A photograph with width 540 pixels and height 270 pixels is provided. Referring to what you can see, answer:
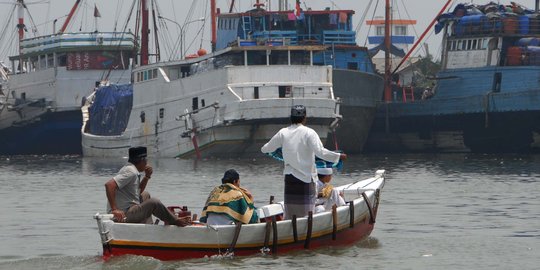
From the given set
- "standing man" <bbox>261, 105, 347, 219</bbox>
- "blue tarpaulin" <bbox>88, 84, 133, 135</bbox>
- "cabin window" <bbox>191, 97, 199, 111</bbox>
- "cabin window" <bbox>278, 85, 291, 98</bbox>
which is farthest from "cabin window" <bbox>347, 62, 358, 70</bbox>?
"standing man" <bbox>261, 105, 347, 219</bbox>

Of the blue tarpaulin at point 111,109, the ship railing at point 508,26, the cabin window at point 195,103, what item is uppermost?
the ship railing at point 508,26

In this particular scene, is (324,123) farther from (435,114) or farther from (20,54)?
(20,54)

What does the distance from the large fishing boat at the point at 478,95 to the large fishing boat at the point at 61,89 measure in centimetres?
1572

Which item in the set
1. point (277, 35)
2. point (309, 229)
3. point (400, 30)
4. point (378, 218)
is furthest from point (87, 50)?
point (400, 30)

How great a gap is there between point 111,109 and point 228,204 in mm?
48619

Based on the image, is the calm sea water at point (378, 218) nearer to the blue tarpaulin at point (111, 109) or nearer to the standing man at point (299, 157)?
the standing man at point (299, 157)

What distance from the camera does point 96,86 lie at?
75562mm

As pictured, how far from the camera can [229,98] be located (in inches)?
2238

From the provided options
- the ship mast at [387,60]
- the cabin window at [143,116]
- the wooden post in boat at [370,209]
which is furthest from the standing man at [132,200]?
the ship mast at [387,60]

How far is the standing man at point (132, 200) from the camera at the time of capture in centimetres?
2083

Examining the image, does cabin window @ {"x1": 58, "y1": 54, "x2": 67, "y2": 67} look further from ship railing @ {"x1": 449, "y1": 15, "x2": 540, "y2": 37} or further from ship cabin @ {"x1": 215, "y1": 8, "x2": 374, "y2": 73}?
ship railing @ {"x1": 449, "y1": 15, "x2": 540, "y2": 37}

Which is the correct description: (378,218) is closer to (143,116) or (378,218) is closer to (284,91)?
(284,91)

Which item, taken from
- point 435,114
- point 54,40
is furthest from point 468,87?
point 54,40

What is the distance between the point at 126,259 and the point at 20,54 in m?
64.2
